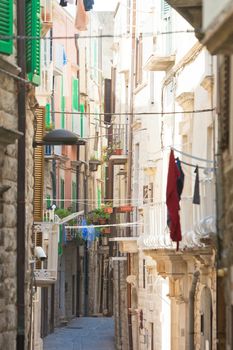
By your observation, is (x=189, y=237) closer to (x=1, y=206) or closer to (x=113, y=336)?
(x=1, y=206)

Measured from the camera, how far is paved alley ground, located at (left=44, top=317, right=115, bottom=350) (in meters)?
41.6

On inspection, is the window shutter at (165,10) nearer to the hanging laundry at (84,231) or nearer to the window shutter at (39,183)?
the window shutter at (39,183)

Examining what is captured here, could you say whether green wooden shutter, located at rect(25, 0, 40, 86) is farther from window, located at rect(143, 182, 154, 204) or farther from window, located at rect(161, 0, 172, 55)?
window, located at rect(143, 182, 154, 204)

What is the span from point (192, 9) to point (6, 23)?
7.88ft

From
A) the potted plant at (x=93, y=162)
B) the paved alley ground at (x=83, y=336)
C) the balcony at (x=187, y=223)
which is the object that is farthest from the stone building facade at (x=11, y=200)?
the potted plant at (x=93, y=162)

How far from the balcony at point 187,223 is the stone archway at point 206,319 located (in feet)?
3.77

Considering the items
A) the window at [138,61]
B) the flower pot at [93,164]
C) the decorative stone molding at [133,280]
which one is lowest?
the decorative stone molding at [133,280]

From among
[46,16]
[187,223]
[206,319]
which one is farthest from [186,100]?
[46,16]

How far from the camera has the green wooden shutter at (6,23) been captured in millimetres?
15469

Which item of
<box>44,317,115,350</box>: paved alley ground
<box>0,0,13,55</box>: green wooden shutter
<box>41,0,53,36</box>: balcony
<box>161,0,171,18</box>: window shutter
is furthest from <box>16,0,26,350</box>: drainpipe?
<box>44,317,115,350</box>: paved alley ground

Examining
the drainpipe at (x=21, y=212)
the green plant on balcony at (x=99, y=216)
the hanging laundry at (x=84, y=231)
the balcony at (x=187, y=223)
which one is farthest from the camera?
the hanging laundry at (x=84, y=231)

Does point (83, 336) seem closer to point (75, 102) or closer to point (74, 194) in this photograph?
point (74, 194)

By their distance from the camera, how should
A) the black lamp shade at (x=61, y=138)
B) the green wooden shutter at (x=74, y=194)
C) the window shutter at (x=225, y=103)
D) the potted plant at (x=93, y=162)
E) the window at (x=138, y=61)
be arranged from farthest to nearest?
the potted plant at (x=93, y=162)
the green wooden shutter at (x=74, y=194)
the window at (x=138, y=61)
the black lamp shade at (x=61, y=138)
the window shutter at (x=225, y=103)

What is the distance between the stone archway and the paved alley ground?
15.9 metres
